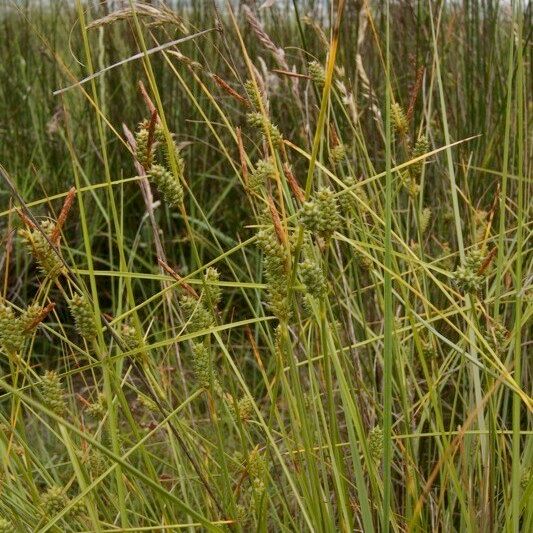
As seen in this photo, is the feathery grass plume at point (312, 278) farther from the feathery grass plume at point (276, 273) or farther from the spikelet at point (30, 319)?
the spikelet at point (30, 319)

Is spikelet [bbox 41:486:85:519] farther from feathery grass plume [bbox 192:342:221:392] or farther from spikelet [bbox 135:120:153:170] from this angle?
spikelet [bbox 135:120:153:170]

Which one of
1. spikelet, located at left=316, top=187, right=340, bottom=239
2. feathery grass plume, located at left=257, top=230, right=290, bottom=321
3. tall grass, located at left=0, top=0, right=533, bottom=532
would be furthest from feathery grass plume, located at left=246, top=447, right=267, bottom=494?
spikelet, located at left=316, top=187, right=340, bottom=239

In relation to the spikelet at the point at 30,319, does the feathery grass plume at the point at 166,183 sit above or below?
above

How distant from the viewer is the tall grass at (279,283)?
854mm

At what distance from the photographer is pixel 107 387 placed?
0.81m

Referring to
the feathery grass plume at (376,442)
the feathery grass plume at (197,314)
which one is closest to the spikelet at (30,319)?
the feathery grass plume at (197,314)

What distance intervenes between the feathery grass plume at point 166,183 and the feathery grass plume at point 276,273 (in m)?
0.09

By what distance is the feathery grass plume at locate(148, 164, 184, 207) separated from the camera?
0.79 m

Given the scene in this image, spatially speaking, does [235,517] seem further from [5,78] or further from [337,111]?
[5,78]

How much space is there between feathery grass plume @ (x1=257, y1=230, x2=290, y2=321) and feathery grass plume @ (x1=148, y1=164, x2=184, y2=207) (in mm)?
89

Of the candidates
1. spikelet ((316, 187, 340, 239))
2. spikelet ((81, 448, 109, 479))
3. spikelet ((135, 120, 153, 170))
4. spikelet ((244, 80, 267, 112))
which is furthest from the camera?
spikelet ((81, 448, 109, 479))

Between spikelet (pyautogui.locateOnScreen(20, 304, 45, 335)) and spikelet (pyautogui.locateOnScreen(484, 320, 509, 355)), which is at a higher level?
spikelet (pyautogui.locateOnScreen(20, 304, 45, 335))

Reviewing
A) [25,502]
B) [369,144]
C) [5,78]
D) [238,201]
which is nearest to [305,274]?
[25,502]

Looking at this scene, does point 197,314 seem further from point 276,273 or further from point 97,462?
point 97,462
